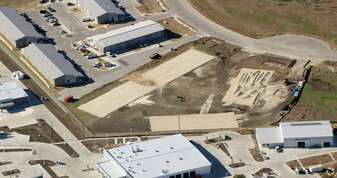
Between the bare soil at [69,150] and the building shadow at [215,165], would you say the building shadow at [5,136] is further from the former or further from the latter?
the building shadow at [215,165]

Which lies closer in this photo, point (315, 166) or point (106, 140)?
point (315, 166)

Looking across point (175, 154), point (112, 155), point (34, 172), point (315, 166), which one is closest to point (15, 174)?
point (34, 172)

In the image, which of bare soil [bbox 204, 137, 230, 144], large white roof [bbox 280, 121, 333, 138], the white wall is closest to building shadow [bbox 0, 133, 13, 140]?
bare soil [bbox 204, 137, 230, 144]

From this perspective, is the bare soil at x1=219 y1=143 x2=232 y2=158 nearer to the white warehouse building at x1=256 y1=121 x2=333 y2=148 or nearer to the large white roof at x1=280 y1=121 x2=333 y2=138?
the white warehouse building at x1=256 y1=121 x2=333 y2=148

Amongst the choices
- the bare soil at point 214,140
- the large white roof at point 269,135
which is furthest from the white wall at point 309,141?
the bare soil at point 214,140

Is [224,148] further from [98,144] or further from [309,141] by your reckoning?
[98,144]

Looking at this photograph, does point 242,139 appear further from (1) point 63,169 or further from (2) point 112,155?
(1) point 63,169

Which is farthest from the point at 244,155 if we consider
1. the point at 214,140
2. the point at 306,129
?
the point at 306,129
